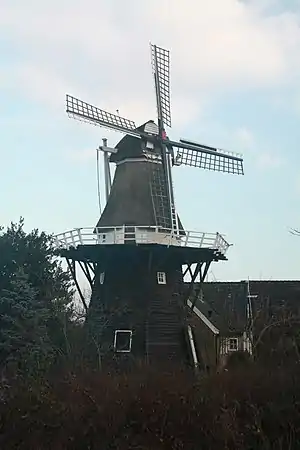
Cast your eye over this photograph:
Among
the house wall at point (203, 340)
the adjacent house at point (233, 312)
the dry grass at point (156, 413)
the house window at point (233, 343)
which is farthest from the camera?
the house window at point (233, 343)

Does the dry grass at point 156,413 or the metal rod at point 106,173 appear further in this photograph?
the metal rod at point 106,173

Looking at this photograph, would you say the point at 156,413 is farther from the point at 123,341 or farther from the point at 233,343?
the point at 233,343

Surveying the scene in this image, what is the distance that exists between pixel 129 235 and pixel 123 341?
11.4 ft

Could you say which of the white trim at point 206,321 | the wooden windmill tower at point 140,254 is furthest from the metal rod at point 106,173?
the white trim at point 206,321

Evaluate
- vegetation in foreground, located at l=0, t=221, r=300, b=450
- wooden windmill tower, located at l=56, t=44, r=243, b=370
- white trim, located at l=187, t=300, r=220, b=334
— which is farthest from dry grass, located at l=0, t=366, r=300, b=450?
white trim, located at l=187, t=300, r=220, b=334

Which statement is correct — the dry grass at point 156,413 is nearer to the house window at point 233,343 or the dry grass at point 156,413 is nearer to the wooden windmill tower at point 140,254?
the wooden windmill tower at point 140,254

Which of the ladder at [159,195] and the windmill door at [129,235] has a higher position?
the ladder at [159,195]

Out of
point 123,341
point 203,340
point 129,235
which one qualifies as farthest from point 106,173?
point 203,340

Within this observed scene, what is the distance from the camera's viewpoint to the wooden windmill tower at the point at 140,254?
23.9 m

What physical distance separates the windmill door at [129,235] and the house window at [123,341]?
294cm

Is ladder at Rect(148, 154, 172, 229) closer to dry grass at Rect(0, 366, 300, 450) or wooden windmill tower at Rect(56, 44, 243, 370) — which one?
wooden windmill tower at Rect(56, 44, 243, 370)

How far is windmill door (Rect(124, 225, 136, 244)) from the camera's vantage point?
A: 78.4 feet

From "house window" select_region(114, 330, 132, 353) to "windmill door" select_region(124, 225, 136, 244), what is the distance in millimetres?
2944

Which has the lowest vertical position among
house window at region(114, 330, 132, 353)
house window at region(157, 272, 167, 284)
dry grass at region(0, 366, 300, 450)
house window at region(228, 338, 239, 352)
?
dry grass at region(0, 366, 300, 450)
